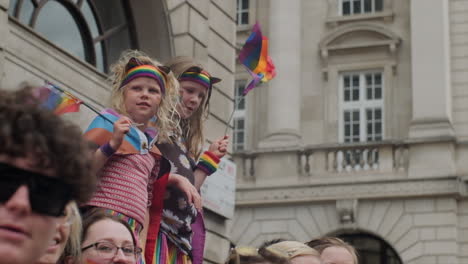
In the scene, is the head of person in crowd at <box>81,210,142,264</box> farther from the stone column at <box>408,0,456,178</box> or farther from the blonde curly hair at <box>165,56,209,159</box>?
the stone column at <box>408,0,456,178</box>

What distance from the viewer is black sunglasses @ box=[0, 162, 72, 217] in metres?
2.18

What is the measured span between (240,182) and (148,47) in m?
16.7

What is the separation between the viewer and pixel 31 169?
219 cm

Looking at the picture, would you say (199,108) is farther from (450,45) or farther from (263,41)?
(450,45)

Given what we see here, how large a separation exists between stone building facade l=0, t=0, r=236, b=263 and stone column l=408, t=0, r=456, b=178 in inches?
567

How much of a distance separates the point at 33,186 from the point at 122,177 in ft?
10.3

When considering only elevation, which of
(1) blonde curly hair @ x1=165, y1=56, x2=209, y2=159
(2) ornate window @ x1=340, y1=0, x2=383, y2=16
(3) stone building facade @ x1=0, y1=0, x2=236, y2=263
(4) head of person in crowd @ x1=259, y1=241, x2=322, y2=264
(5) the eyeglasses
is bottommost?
(5) the eyeglasses

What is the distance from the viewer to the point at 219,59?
12602mm

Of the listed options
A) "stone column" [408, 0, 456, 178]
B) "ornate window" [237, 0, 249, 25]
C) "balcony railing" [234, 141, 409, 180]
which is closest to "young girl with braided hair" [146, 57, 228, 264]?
"stone column" [408, 0, 456, 178]

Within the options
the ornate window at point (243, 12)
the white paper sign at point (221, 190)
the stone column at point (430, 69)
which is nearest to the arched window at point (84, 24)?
the white paper sign at point (221, 190)

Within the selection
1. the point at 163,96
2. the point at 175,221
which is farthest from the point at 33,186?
the point at 175,221

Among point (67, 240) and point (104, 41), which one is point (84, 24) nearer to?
point (104, 41)

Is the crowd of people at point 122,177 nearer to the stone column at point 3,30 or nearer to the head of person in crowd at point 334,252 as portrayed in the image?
the head of person in crowd at point 334,252

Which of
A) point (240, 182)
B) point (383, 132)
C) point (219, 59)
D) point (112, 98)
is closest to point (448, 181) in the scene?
point (383, 132)
